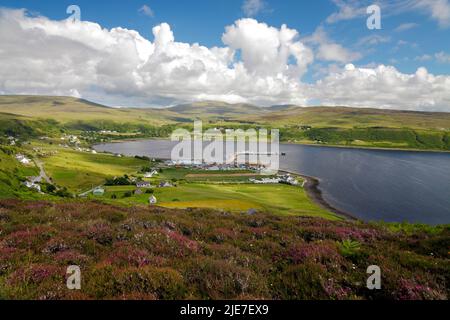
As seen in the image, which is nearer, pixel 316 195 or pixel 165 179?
pixel 316 195

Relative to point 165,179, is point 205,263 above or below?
above

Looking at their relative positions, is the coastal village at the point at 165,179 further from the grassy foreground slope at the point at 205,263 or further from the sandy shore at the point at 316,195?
the grassy foreground slope at the point at 205,263

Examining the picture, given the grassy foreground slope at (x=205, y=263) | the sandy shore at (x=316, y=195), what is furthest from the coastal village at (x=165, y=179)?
the grassy foreground slope at (x=205, y=263)

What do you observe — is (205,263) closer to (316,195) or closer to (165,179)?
(316,195)

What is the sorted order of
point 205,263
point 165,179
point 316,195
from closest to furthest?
point 205,263 → point 316,195 → point 165,179

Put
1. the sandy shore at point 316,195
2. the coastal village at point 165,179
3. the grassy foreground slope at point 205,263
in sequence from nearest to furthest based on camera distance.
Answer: the grassy foreground slope at point 205,263
the sandy shore at point 316,195
the coastal village at point 165,179

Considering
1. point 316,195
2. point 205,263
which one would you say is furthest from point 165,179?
point 205,263

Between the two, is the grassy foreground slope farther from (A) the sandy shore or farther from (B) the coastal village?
(A) the sandy shore

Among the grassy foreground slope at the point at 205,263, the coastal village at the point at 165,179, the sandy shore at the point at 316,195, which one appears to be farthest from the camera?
the coastal village at the point at 165,179
